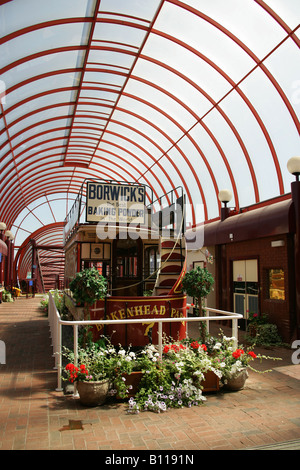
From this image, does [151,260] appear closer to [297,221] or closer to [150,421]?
[297,221]

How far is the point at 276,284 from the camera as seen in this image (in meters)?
11.6

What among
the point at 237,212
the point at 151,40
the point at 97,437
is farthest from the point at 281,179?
the point at 97,437

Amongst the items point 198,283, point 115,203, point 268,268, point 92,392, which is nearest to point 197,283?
point 198,283

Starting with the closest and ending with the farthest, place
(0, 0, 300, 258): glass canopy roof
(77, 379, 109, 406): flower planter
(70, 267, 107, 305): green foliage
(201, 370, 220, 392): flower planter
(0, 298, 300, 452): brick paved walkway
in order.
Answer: (0, 298, 300, 452): brick paved walkway → (77, 379, 109, 406): flower planter → (201, 370, 220, 392): flower planter → (70, 267, 107, 305): green foliage → (0, 0, 300, 258): glass canopy roof

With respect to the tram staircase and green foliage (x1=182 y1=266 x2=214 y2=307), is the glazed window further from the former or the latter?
green foliage (x1=182 y1=266 x2=214 y2=307)

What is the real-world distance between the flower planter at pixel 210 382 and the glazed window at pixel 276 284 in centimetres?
541

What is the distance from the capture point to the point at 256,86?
496 inches

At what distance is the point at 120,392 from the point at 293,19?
9726mm

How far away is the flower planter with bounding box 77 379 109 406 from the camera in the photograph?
5656 mm

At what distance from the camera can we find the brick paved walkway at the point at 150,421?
448 cm

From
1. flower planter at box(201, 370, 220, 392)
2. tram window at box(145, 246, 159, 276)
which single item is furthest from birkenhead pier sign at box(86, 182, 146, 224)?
flower planter at box(201, 370, 220, 392)

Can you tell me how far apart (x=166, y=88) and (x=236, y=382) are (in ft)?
40.5

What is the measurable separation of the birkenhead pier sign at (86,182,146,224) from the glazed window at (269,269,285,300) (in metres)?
4.41
